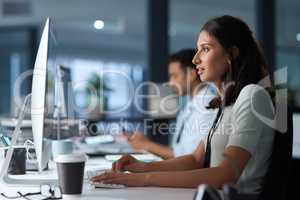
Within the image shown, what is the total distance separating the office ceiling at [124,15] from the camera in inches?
236

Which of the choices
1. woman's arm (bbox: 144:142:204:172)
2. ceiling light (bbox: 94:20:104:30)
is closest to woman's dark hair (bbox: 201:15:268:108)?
woman's arm (bbox: 144:142:204:172)

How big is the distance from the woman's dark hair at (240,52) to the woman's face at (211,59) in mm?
23

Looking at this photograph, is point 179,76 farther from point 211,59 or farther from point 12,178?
point 12,178

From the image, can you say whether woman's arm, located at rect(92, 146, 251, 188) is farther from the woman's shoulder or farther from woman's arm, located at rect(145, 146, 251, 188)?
the woman's shoulder

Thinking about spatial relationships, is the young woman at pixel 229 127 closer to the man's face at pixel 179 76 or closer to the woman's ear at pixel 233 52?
the woman's ear at pixel 233 52

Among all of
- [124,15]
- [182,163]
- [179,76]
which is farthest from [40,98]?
[124,15]

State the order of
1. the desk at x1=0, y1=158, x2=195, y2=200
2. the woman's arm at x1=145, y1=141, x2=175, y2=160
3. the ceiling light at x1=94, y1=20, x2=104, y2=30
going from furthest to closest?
the ceiling light at x1=94, y1=20, x2=104, y2=30, the woman's arm at x1=145, y1=141, x2=175, y2=160, the desk at x1=0, y1=158, x2=195, y2=200

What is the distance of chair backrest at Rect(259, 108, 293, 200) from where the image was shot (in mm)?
1703

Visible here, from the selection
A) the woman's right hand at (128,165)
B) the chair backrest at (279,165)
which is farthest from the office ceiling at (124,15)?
the chair backrest at (279,165)

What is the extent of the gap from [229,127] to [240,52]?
0.97ft

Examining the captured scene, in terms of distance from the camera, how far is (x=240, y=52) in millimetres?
1904

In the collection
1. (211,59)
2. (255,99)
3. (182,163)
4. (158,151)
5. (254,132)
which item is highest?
(211,59)

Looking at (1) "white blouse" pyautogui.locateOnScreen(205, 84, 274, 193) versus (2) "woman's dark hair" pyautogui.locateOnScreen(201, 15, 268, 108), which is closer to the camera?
(1) "white blouse" pyautogui.locateOnScreen(205, 84, 274, 193)

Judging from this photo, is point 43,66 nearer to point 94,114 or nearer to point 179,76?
point 179,76
